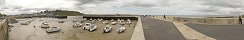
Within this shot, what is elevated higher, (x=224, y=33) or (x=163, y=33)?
(x=224, y=33)

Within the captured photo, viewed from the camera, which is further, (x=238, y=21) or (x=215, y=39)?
(x=238, y=21)

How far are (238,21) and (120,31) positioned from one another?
15345mm

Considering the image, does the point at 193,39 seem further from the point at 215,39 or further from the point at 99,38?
the point at 99,38

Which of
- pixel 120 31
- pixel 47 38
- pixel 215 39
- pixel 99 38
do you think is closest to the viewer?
pixel 215 39

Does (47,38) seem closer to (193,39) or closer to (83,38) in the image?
(83,38)

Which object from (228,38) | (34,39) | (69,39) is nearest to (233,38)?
(228,38)

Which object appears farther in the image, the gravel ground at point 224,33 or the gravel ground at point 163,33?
the gravel ground at point 163,33

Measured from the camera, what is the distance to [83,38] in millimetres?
44594

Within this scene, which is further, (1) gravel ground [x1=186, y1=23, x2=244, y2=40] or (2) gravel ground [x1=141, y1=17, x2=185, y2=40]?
(2) gravel ground [x1=141, y1=17, x2=185, y2=40]

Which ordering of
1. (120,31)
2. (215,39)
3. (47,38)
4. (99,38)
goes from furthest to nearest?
(120,31)
(47,38)
(99,38)
(215,39)

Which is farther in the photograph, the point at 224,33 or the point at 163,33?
the point at 163,33

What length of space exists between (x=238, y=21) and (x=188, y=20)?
318 inches

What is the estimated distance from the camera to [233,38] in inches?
920

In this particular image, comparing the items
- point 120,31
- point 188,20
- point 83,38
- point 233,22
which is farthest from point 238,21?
point 83,38
